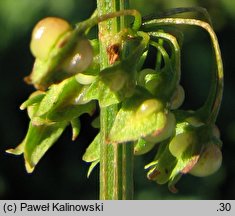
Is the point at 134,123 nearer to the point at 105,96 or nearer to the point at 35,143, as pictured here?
the point at 105,96

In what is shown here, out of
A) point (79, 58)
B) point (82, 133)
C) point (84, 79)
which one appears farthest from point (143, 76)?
point (82, 133)

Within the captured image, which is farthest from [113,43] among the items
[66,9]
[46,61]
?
[66,9]

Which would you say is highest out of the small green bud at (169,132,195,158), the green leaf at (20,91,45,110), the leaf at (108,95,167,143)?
the leaf at (108,95,167,143)

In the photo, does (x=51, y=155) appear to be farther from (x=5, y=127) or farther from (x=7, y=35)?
(x=7, y=35)

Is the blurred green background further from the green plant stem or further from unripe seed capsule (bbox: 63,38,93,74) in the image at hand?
unripe seed capsule (bbox: 63,38,93,74)

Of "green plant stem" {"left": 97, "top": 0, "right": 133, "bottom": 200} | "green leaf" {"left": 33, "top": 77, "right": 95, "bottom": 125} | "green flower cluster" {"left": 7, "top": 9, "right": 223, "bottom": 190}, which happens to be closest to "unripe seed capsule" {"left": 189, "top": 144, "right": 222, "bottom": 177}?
"green flower cluster" {"left": 7, "top": 9, "right": 223, "bottom": 190}

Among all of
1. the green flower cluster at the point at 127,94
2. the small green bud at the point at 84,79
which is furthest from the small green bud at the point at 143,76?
the small green bud at the point at 84,79

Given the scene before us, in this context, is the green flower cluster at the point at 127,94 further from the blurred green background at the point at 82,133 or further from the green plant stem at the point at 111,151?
the blurred green background at the point at 82,133
